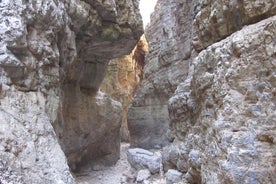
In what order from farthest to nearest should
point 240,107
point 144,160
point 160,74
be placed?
1. point 160,74
2. point 144,160
3. point 240,107

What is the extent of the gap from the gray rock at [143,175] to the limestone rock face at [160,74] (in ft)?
13.7

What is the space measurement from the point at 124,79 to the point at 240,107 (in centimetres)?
1752

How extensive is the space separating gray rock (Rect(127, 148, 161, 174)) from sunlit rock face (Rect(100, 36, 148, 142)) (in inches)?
343

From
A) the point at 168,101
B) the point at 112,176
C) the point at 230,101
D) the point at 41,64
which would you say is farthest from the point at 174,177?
the point at 112,176

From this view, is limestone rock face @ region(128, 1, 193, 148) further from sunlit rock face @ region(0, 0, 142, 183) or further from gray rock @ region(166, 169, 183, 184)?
gray rock @ region(166, 169, 183, 184)

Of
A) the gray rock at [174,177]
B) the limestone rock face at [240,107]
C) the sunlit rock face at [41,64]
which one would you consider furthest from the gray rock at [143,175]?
the limestone rock face at [240,107]

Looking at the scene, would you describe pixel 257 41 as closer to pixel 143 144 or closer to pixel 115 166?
pixel 115 166

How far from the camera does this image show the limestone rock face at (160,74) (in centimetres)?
1288

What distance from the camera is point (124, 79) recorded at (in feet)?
65.4

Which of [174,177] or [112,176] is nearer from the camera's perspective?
[174,177]

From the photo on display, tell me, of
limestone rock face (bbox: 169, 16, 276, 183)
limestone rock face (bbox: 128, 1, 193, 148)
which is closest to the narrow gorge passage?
limestone rock face (bbox: 169, 16, 276, 183)

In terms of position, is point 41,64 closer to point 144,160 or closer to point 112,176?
point 144,160

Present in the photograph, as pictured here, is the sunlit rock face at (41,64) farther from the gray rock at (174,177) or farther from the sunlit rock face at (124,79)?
the sunlit rock face at (124,79)

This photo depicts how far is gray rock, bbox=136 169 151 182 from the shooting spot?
347 inches
